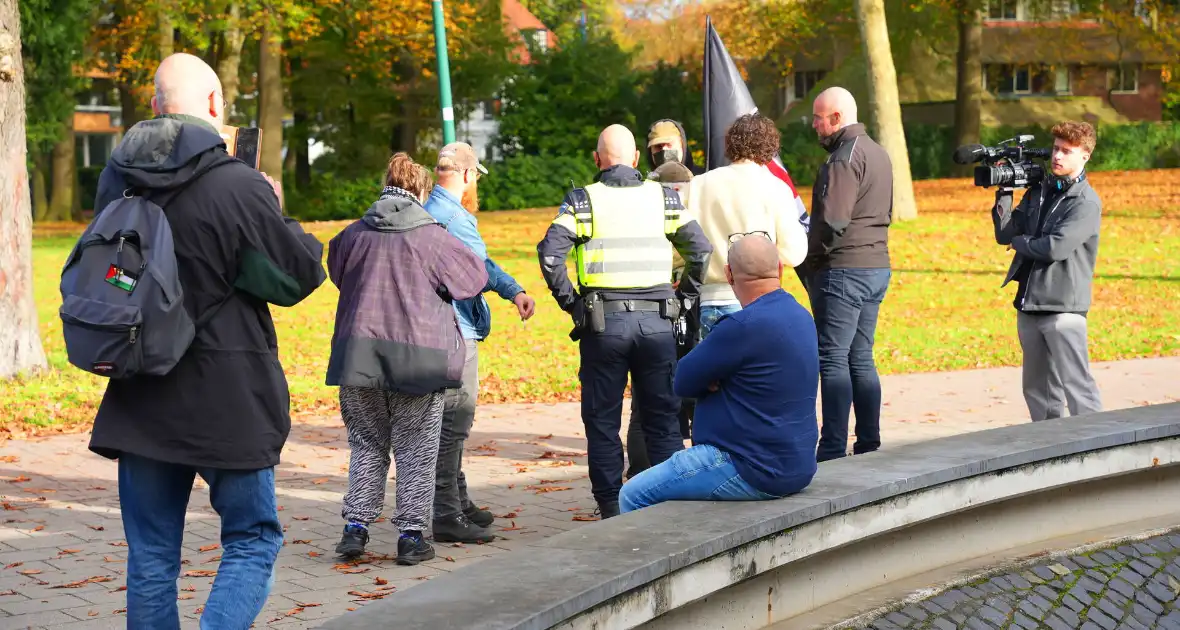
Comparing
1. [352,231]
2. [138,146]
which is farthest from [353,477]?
[138,146]

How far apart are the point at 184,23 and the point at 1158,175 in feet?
76.1

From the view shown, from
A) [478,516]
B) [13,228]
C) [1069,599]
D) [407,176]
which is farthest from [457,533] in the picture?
[13,228]

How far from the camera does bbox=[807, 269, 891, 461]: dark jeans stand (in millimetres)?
7910

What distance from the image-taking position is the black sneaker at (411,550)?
652 cm

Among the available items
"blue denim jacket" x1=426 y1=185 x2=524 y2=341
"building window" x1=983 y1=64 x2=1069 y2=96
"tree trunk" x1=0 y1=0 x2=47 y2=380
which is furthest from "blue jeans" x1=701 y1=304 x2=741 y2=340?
"building window" x1=983 y1=64 x2=1069 y2=96

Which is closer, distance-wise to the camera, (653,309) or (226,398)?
(226,398)

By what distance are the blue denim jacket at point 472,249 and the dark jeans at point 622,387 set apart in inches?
19.3

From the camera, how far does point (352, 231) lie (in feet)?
21.6

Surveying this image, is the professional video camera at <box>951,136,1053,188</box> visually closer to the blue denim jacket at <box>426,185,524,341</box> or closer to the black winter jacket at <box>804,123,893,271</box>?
the black winter jacket at <box>804,123,893,271</box>

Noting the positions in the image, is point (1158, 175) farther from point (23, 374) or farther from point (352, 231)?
point (352, 231)

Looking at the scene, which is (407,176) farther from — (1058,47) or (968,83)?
(1058,47)

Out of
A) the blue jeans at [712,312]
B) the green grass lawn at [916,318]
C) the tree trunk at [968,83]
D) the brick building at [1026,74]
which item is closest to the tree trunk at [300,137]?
the green grass lawn at [916,318]

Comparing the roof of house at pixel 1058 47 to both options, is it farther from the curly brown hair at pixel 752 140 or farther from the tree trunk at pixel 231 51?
the curly brown hair at pixel 752 140

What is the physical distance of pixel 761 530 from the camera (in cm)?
511
